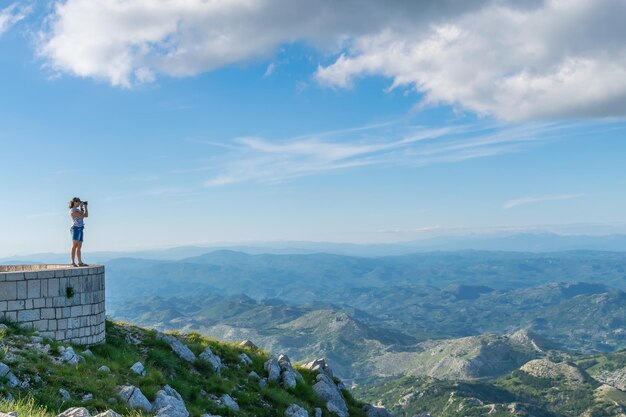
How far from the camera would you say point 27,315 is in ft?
81.4

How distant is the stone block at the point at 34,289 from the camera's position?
25.0m

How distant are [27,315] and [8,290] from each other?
4.61 ft

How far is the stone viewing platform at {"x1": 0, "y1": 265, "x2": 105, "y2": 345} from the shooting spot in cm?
2458

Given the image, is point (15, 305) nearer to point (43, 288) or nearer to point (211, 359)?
point (43, 288)

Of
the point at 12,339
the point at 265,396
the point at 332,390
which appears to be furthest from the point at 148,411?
the point at 332,390

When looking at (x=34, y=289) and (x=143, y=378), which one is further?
(x=34, y=289)

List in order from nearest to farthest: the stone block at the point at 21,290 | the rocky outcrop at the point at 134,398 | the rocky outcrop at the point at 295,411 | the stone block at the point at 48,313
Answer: the rocky outcrop at the point at 134,398, the stone block at the point at 21,290, the stone block at the point at 48,313, the rocky outcrop at the point at 295,411

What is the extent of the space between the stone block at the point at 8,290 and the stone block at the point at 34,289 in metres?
0.57

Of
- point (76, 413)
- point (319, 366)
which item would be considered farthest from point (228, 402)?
point (319, 366)

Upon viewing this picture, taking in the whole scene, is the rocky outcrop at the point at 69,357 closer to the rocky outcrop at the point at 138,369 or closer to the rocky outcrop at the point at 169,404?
the rocky outcrop at the point at 138,369

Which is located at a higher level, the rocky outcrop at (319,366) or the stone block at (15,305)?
the stone block at (15,305)

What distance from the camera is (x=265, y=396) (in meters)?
27.6

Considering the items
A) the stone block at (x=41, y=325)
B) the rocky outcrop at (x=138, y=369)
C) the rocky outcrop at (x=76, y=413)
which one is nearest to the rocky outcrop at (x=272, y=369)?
the rocky outcrop at (x=138, y=369)

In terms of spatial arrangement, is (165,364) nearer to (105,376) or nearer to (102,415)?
(105,376)
